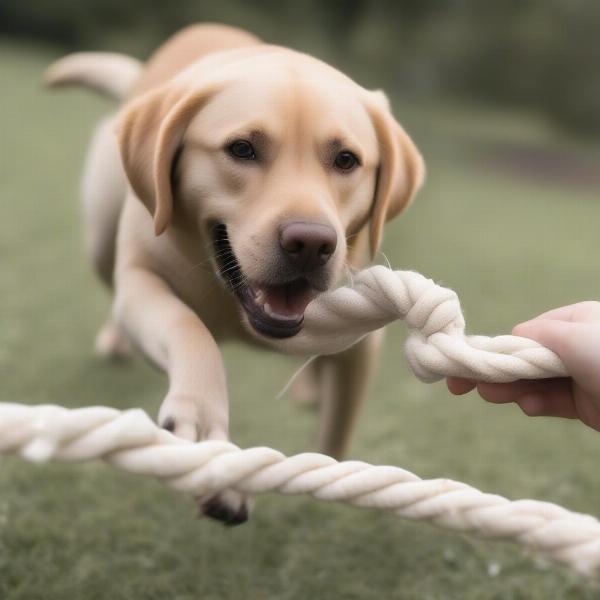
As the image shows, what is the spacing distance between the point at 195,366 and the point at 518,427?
198cm

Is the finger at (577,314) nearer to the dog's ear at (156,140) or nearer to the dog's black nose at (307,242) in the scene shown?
the dog's black nose at (307,242)

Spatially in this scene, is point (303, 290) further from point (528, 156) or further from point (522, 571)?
point (528, 156)

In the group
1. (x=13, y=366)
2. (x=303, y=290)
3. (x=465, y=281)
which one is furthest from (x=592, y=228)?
(x=303, y=290)

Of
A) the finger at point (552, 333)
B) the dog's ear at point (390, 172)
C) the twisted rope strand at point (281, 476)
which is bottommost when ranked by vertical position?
the dog's ear at point (390, 172)

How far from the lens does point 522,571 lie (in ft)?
7.87

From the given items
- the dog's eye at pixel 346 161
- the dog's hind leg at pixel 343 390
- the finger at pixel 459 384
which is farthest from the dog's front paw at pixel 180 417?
the dog's hind leg at pixel 343 390

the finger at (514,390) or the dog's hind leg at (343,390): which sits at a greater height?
the finger at (514,390)

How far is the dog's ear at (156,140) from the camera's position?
85.7 inches

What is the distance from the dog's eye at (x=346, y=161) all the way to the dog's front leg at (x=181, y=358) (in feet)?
1.68

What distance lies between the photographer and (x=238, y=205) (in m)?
2.11

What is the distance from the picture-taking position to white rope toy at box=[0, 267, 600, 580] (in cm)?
113

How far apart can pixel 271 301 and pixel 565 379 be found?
71 centimetres

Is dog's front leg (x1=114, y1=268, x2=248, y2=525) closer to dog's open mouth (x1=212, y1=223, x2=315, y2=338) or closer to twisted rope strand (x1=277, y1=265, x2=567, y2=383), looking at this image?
dog's open mouth (x1=212, y1=223, x2=315, y2=338)

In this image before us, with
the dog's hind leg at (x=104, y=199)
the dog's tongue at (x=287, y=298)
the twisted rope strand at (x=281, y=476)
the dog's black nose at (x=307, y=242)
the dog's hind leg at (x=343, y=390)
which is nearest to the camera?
the twisted rope strand at (x=281, y=476)
